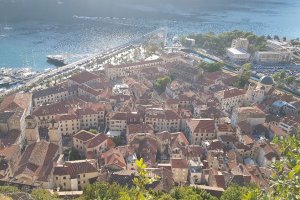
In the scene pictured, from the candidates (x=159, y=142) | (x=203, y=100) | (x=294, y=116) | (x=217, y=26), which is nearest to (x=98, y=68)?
(x=203, y=100)

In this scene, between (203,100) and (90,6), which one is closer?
(203,100)

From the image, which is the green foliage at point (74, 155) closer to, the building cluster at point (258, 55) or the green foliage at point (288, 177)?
the green foliage at point (288, 177)

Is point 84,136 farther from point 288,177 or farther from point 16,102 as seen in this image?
point 288,177

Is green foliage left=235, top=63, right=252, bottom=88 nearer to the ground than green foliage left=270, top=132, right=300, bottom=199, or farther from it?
nearer to the ground


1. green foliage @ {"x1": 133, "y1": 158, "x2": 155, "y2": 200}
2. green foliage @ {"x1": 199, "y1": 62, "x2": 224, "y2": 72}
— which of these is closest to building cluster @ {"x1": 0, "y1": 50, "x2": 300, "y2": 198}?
green foliage @ {"x1": 199, "y1": 62, "x2": 224, "y2": 72}

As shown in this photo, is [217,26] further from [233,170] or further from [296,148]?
[296,148]

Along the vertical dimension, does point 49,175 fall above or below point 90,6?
below

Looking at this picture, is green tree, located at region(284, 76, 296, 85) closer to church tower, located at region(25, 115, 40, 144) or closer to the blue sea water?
the blue sea water
